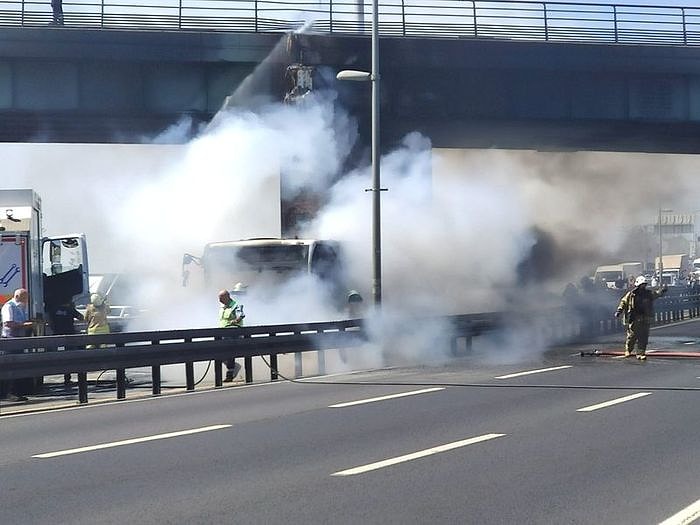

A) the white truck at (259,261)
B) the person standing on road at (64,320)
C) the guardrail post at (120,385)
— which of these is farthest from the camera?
the person standing on road at (64,320)

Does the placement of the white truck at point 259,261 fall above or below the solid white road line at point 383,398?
above

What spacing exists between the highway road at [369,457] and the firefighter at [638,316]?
15.2 feet

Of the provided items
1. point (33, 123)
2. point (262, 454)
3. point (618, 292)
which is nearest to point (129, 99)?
point (33, 123)

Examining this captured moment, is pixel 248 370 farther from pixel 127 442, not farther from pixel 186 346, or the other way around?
pixel 127 442

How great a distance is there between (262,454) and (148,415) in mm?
3638

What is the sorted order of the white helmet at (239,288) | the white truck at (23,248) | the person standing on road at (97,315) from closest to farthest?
1. the person standing on road at (97,315)
2. the white truck at (23,248)
3. the white helmet at (239,288)

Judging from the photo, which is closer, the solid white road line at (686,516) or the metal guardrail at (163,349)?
the solid white road line at (686,516)

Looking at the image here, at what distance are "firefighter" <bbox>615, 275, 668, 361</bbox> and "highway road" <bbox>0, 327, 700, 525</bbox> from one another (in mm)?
4628

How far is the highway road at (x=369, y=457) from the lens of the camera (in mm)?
7379

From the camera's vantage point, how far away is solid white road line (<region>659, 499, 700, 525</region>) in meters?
7.01

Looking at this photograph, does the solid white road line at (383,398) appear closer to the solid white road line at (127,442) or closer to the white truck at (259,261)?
the solid white road line at (127,442)

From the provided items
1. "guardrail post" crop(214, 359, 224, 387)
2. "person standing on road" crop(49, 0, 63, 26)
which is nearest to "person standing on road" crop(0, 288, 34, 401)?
"guardrail post" crop(214, 359, 224, 387)

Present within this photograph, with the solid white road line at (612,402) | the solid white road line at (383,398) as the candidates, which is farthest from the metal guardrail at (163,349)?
the solid white road line at (612,402)

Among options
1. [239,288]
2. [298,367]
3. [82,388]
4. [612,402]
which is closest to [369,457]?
[612,402]
